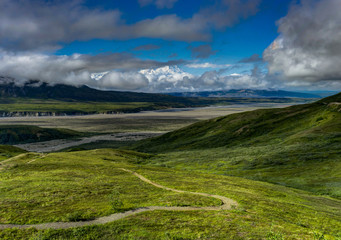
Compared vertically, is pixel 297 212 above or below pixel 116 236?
below

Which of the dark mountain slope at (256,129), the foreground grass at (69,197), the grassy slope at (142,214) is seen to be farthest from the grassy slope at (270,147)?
the foreground grass at (69,197)

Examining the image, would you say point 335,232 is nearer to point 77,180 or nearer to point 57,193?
point 57,193

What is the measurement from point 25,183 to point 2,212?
1351 cm

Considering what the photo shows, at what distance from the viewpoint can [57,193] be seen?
1275 inches

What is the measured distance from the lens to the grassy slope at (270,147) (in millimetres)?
65250

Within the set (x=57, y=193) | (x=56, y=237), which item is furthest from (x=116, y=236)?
(x=57, y=193)

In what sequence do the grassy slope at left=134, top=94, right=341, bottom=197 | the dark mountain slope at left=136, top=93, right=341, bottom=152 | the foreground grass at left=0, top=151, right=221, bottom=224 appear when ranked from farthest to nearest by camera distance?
1. the dark mountain slope at left=136, top=93, right=341, bottom=152
2. the grassy slope at left=134, top=94, right=341, bottom=197
3. the foreground grass at left=0, top=151, right=221, bottom=224

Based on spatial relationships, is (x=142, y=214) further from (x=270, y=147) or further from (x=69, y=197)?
(x=270, y=147)

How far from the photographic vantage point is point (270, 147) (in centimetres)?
9719

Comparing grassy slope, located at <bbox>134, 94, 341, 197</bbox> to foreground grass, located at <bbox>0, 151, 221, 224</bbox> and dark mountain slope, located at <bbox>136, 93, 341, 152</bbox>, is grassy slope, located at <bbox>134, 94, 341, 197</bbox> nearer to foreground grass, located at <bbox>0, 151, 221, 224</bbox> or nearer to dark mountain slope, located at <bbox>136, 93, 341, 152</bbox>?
dark mountain slope, located at <bbox>136, 93, 341, 152</bbox>

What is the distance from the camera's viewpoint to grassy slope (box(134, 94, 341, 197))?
214ft

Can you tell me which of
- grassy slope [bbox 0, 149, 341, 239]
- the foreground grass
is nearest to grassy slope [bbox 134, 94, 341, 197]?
grassy slope [bbox 0, 149, 341, 239]

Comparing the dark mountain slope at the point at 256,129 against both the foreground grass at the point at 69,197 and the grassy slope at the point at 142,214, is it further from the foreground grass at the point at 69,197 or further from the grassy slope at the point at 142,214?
the foreground grass at the point at 69,197

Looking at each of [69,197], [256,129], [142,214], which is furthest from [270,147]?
[69,197]
